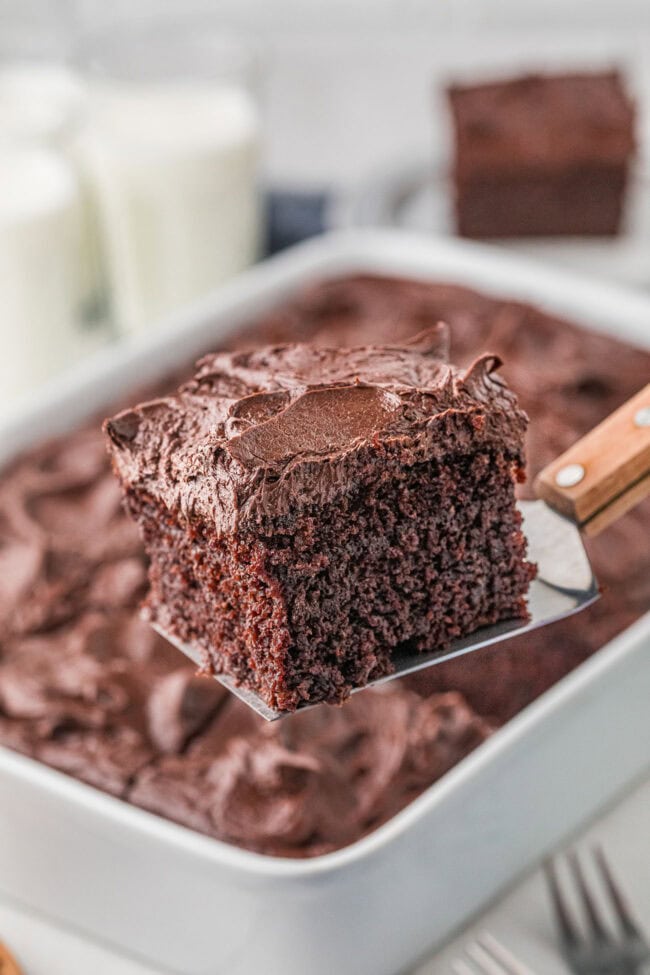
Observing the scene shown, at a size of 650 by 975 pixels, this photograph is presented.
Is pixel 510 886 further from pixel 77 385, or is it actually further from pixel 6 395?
pixel 6 395

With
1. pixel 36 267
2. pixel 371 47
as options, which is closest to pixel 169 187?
pixel 36 267

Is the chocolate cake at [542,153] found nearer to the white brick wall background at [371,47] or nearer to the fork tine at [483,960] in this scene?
the white brick wall background at [371,47]

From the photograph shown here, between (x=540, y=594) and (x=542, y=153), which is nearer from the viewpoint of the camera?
(x=540, y=594)

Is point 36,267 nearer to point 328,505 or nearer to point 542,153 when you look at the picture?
point 542,153

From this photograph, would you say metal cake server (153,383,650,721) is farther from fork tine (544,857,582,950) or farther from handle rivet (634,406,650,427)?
fork tine (544,857,582,950)

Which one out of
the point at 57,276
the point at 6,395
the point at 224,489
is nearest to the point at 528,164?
the point at 57,276

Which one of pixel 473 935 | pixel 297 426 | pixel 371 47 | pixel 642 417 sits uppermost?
pixel 297 426

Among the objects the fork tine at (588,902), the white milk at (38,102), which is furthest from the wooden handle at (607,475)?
the white milk at (38,102)

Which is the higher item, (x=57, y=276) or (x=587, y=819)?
(x=57, y=276)
